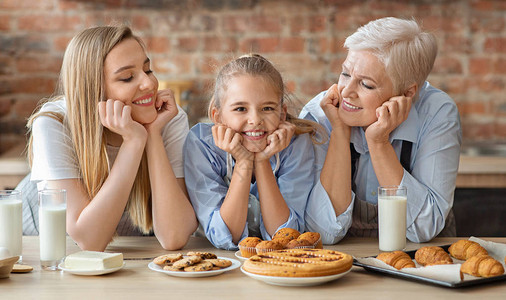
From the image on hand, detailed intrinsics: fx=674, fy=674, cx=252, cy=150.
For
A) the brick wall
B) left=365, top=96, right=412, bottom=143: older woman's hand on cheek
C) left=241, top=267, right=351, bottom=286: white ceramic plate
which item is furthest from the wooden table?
the brick wall

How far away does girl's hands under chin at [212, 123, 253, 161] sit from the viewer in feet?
5.10

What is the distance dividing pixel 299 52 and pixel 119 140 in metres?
1.65

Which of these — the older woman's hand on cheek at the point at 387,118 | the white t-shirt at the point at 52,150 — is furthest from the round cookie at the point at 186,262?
the older woman's hand on cheek at the point at 387,118

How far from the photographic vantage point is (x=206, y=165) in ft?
5.46

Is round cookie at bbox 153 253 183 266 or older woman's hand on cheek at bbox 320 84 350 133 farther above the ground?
older woman's hand on cheek at bbox 320 84 350 133

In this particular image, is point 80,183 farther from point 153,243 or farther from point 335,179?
point 335,179

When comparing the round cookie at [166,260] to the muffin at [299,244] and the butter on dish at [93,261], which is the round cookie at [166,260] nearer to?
the butter on dish at [93,261]

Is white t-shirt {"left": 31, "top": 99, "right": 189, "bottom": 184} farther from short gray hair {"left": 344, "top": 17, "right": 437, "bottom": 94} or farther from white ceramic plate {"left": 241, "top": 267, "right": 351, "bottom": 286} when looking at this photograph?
short gray hair {"left": 344, "top": 17, "right": 437, "bottom": 94}

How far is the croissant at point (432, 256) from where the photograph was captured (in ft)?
4.29

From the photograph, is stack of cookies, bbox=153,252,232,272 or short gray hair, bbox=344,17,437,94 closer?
stack of cookies, bbox=153,252,232,272

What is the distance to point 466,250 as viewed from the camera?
137cm

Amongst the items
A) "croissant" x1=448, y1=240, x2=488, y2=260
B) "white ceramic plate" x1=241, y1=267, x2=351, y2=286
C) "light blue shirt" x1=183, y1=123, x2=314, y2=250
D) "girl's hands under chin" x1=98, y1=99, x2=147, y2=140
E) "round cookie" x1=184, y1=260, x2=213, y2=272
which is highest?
"girl's hands under chin" x1=98, y1=99, x2=147, y2=140

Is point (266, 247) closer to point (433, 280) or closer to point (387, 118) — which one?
point (433, 280)

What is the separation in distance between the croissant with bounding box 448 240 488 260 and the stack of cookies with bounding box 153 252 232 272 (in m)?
0.47
